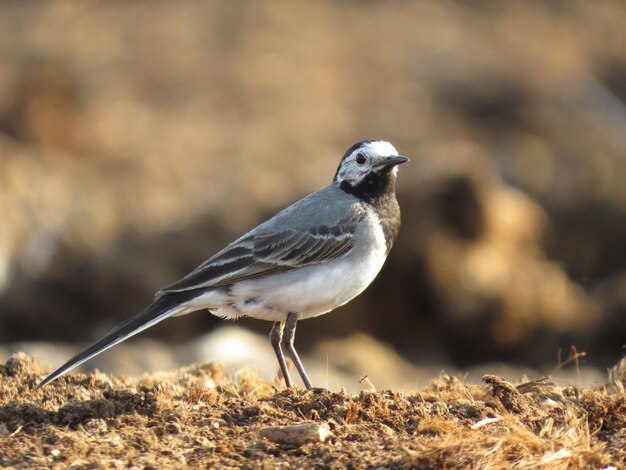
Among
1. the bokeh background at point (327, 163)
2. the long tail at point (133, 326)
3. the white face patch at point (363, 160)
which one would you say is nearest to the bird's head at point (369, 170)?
the white face patch at point (363, 160)

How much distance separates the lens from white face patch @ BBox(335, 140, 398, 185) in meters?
9.94

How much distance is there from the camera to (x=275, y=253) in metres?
9.34

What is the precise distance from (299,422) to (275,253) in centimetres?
226

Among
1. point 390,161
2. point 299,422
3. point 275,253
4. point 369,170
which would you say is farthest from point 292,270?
point 299,422

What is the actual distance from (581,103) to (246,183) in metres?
10.8

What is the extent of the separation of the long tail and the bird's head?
1.92 m

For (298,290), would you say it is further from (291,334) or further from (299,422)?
(299,422)

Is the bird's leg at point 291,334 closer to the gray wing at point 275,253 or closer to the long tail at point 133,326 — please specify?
the gray wing at point 275,253

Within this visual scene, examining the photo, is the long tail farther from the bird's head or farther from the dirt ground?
the bird's head

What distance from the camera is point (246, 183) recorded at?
66.9 feet

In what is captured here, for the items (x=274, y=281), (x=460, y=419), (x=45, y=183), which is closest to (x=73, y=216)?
(x=45, y=183)

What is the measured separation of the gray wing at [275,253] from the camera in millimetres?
9164

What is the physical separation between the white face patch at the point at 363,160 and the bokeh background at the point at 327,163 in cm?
452

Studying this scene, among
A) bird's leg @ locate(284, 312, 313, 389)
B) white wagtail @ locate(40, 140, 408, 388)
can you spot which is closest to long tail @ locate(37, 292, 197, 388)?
white wagtail @ locate(40, 140, 408, 388)
